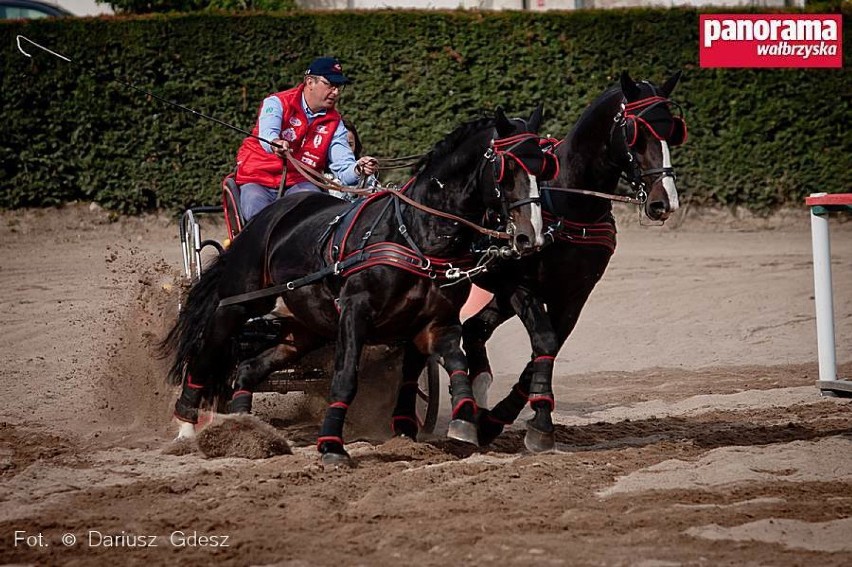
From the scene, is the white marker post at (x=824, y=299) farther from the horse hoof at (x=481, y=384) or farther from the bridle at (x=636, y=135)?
the horse hoof at (x=481, y=384)

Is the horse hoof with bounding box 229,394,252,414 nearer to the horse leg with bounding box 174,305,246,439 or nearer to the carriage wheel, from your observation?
the horse leg with bounding box 174,305,246,439

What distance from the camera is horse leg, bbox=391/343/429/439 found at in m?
6.73

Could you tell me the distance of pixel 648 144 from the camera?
6.34m

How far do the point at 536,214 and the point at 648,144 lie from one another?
0.98m

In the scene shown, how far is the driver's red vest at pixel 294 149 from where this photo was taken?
757cm

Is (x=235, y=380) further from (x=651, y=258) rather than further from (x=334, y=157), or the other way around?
(x=651, y=258)

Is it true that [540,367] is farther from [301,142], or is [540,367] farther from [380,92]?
[380,92]

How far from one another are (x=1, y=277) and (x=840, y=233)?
10344 millimetres

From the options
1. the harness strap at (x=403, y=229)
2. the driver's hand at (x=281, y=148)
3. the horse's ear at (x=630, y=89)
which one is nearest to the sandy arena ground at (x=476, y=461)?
the harness strap at (x=403, y=229)

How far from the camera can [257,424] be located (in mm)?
6566

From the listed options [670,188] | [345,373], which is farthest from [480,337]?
[670,188]

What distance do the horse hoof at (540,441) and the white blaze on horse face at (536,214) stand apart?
48.1 inches

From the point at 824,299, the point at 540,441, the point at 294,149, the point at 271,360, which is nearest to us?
the point at 540,441

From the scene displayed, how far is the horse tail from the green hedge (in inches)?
289
